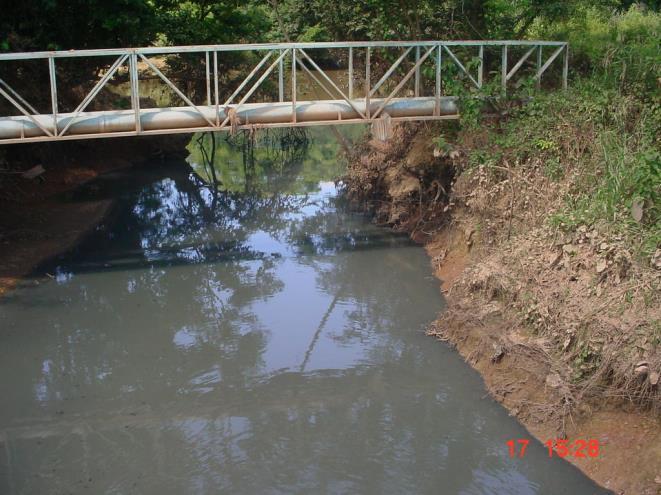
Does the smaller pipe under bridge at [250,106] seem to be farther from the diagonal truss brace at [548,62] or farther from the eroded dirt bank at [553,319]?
the eroded dirt bank at [553,319]

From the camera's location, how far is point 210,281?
12.9 meters

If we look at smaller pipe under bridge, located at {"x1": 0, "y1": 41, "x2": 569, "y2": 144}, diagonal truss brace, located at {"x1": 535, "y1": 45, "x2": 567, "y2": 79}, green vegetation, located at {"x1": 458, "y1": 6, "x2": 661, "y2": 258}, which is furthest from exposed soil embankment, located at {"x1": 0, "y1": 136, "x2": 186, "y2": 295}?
diagonal truss brace, located at {"x1": 535, "y1": 45, "x2": 567, "y2": 79}

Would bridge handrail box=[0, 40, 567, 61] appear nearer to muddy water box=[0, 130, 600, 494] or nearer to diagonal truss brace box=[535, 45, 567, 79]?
diagonal truss brace box=[535, 45, 567, 79]

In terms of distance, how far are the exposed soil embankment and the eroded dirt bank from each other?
7420mm

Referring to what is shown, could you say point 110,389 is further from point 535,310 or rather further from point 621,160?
point 621,160

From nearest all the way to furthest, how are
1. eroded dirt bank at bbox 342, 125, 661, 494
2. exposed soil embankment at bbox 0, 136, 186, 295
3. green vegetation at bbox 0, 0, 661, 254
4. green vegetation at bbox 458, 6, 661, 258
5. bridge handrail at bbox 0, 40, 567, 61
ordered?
eroded dirt bank at bbox 342, 125, 661, 494 < green vegetation at bbox 458, 6, 661, 258 < green vegetation at bbox 0, 0, 661, 254 < bridge handrail at bbox 0, 40, 567, 61 < exposed soil embankment at bbox 0, 136, 186, 295

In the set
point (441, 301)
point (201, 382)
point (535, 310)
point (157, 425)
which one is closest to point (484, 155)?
point (441, 301)

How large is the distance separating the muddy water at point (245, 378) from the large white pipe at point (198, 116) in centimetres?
260

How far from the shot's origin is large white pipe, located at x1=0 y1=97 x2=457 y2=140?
1147 cm

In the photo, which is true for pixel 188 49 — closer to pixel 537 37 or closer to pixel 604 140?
pixel 604 140

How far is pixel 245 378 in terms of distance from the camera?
369 inches

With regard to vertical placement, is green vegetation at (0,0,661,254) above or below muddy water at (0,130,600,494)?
above

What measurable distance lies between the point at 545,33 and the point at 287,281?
25.4ft

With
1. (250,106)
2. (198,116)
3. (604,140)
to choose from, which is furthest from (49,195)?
(604,140)
